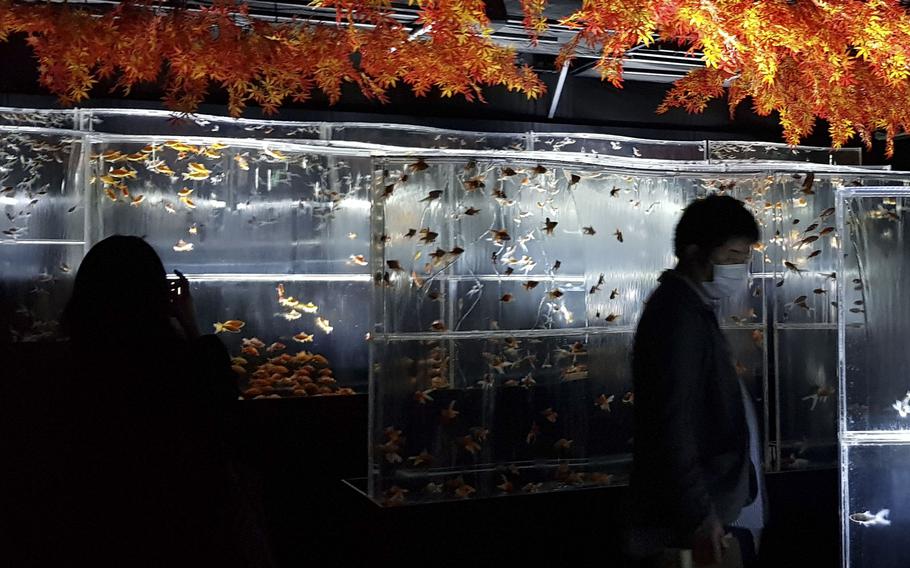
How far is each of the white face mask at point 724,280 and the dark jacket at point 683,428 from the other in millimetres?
160

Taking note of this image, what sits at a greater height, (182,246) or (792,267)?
(182,246)

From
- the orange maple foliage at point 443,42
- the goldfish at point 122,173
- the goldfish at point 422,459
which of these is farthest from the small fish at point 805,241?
the goldfish at point 122,173

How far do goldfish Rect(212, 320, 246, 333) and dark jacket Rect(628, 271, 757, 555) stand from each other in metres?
4.82

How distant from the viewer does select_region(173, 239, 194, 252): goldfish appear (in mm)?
6816

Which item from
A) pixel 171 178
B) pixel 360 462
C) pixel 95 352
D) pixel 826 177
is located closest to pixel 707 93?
pixel 826 177

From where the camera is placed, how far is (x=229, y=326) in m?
6.96

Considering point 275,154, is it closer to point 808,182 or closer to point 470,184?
point 470,184

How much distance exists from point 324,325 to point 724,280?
4904 mm

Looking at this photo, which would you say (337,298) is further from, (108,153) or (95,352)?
(95,352)

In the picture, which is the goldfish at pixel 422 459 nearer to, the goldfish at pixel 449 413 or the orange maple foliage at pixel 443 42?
the goldfish at pixel 449 413

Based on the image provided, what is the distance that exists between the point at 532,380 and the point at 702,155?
3.94 meters

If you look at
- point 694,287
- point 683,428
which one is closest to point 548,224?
point 694,287

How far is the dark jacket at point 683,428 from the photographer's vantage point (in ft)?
7.92

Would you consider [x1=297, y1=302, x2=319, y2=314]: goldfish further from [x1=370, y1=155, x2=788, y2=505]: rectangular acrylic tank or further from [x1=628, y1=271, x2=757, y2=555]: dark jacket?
[x1=628, y1=271, x2=757, y2=555]: dark jacket
